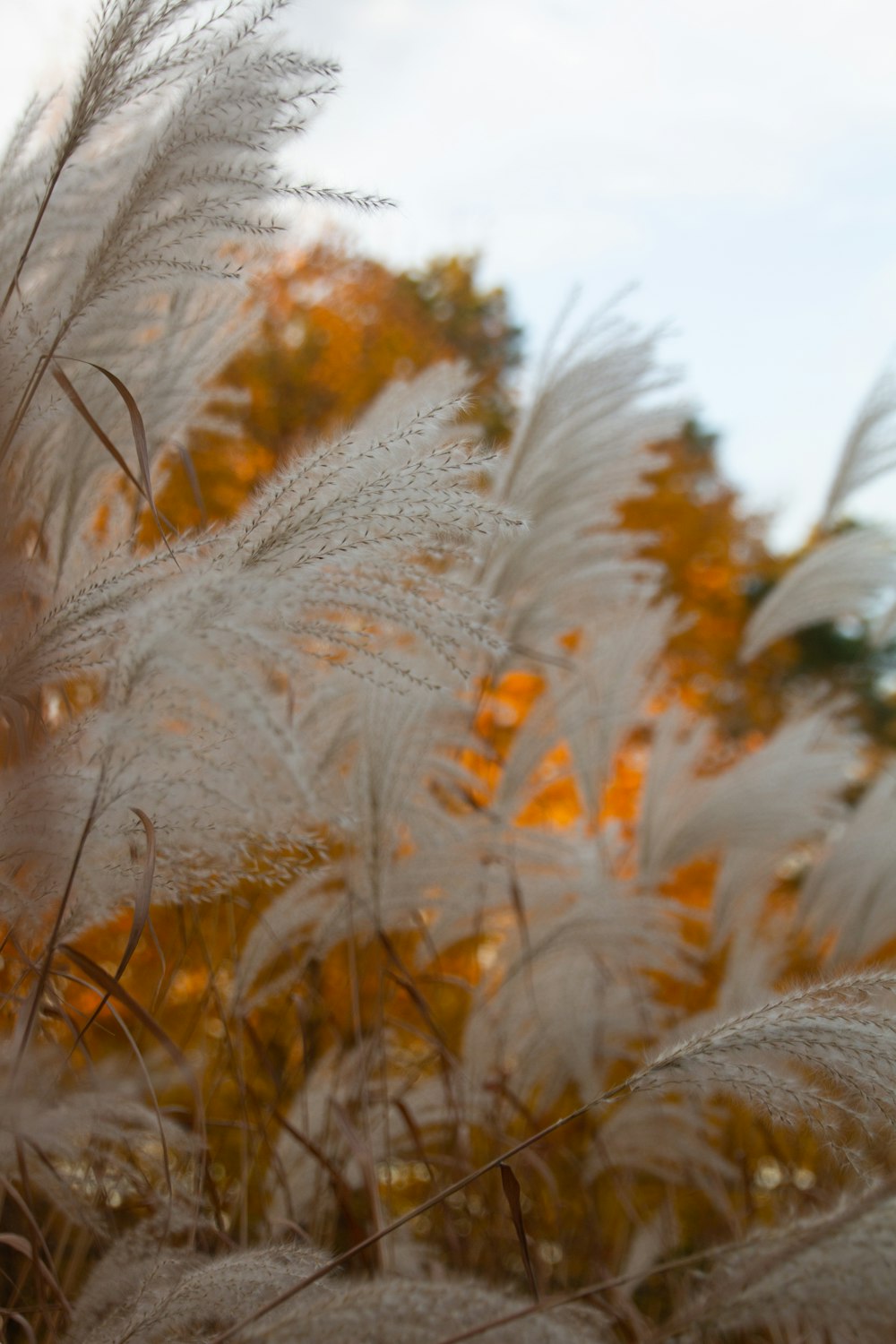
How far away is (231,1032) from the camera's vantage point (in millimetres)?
1742

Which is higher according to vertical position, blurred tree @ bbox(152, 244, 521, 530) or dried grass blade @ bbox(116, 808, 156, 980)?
blurred tree @ bbox(152, 244, 521, 530)

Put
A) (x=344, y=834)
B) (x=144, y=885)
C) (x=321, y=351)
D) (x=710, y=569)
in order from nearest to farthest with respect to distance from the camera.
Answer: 1. (x=144, y=885)
2. (x=344, y=834)
3. (x=321, y=351)
4. (x=710, y=569)

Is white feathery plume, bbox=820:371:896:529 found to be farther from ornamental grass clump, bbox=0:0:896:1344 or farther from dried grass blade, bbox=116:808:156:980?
dried grass blade, bbox=116:808:156:980

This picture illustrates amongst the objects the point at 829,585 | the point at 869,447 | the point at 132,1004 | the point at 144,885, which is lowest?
the point at 132,1004

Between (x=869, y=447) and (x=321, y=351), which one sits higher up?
(x=321, y=351)

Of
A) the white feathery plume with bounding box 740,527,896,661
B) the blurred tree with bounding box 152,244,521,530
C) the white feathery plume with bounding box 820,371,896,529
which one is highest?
the blurred tree with bounding box 152,244,521,530

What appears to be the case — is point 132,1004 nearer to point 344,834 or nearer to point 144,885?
point 144,885

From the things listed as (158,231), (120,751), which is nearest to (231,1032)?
(120,751)

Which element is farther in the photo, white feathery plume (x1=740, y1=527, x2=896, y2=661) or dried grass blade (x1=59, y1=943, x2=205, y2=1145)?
white feathery plume (x1=740, y1=527, x2=896, y2=661)

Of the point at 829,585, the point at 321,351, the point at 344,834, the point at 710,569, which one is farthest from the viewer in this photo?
the point at 710,569

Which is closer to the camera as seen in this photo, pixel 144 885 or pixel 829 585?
pixel 144 885

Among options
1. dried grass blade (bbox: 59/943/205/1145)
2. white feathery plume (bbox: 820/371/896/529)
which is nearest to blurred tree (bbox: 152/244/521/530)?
white feathery plume (bbox: 820/371/896/529)

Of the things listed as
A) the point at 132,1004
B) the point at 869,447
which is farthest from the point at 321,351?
the point at 132,1004

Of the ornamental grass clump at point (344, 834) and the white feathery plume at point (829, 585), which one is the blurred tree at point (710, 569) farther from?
the ornamental grass clump at point (344, 834)
